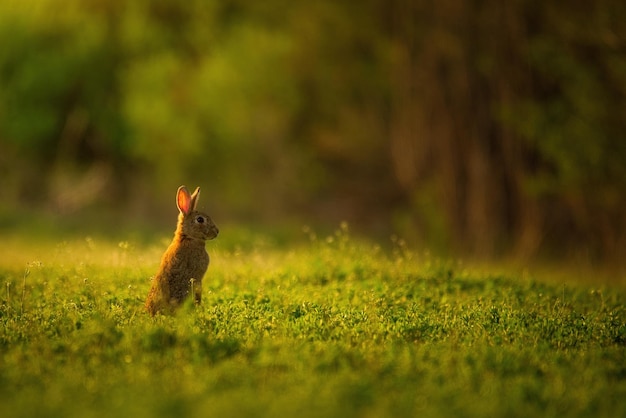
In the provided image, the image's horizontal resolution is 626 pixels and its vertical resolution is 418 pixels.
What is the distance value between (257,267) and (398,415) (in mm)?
6075

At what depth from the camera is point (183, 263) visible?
923 cm

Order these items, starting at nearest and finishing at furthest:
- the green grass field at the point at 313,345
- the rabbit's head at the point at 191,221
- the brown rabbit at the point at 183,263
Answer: the green grass field at the point at 313,345
the brown rabbit at the point at 183,263
the rabbit's head at the point at 191,221

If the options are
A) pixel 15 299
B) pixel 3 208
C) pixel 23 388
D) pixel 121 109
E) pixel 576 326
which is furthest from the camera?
pixel 121 109

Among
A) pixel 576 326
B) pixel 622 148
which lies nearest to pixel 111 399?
pixel 576 326

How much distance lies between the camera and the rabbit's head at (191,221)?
942 cm

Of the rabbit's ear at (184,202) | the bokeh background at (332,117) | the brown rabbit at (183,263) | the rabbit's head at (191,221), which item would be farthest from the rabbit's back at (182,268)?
the bokeh background at (332,117)

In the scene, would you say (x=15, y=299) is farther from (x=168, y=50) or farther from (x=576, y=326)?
(x=168, y=50)

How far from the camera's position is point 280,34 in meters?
30.3

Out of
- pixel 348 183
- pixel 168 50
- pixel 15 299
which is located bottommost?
pixel 15 299

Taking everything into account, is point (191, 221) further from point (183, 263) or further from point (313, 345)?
point (313, 345)

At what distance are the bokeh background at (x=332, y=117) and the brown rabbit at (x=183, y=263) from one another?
10.3m

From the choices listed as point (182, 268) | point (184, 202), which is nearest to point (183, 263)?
point (182, 268)

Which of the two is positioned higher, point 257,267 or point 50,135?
point 50,135

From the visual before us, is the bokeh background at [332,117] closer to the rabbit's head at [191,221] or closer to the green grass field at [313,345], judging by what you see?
the green grass field at [313,345]
